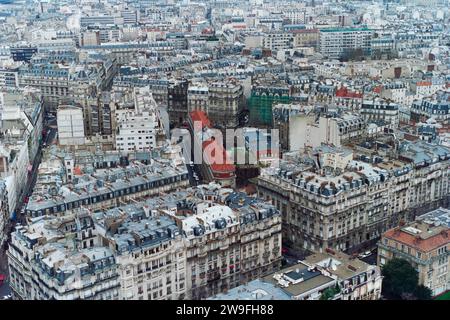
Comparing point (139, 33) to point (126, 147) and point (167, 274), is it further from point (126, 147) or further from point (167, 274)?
point (167, 274)

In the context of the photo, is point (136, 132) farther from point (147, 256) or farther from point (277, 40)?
point (277, 40)

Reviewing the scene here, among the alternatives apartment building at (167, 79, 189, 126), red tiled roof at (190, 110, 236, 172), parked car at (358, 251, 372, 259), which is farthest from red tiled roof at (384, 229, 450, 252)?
apartment building at (167, 79, 189, 126)

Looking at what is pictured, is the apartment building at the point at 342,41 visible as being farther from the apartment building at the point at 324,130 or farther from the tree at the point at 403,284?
the tree at the point at 403,284

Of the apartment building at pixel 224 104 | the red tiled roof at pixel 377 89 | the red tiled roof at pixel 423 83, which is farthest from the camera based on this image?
the red tiled roof at pixel 423 83

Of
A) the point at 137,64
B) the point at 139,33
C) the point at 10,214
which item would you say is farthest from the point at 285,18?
the point at 10,214

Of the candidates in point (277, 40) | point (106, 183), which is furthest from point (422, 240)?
point (277, 40)

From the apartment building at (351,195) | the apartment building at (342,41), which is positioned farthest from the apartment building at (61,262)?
the apartment building at (342,41)
